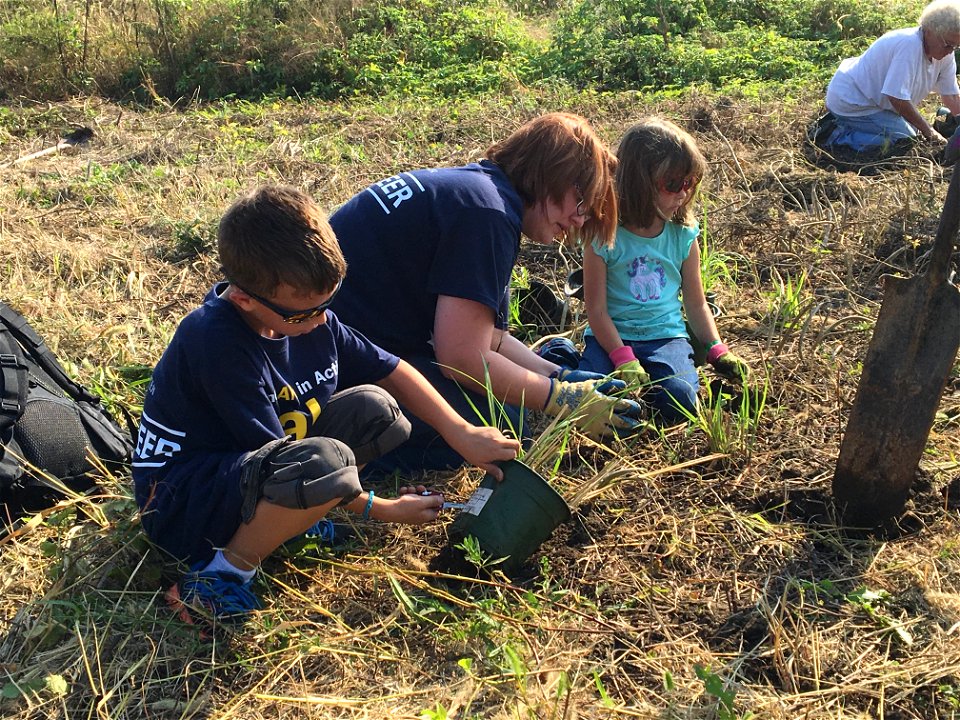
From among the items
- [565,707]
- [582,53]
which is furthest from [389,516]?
[582,53]

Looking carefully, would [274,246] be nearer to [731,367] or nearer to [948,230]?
[948,230]

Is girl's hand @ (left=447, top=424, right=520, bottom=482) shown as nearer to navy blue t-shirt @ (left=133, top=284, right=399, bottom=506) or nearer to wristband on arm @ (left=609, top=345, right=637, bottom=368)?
navy blue t-shirt @ (left=133, top=284, right=399, bottom=506)

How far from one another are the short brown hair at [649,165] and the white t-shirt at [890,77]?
304cm

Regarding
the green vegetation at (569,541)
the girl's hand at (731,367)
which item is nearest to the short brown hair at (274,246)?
the green vegetation at (569,541)

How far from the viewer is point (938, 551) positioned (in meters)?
2.41

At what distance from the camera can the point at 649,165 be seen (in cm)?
312

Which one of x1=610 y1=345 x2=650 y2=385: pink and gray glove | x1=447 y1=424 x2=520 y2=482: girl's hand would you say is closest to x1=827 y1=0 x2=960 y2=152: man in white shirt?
x1=610 y1=345 x2=650 y2=385: pink and gray glove

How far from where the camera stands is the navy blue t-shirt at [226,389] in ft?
7.08

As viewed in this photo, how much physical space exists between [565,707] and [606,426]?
3.86ft

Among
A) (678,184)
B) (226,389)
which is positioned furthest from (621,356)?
(226,389)

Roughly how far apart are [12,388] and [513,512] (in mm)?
1505

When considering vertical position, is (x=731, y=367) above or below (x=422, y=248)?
below

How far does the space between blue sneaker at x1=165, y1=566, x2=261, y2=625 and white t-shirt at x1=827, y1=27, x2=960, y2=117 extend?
496 centimetres

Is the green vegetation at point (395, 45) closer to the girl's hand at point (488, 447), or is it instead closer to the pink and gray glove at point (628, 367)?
the pink and gray glove at point (628, 367)
